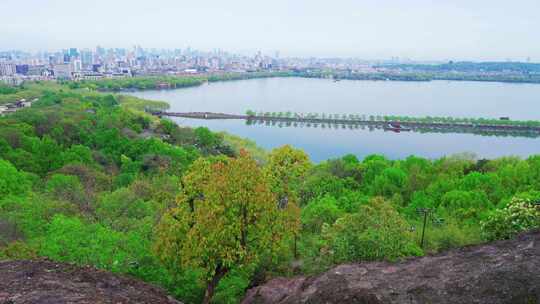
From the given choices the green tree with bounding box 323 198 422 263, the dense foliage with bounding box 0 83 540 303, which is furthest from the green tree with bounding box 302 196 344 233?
the green tree with bounding box 323 198 422 263

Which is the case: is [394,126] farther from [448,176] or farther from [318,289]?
[318,289]

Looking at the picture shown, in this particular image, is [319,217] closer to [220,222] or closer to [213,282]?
[213,282]

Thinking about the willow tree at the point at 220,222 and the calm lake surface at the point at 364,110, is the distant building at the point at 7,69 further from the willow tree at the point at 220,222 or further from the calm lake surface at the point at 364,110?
the willow tree at the point at 220,222

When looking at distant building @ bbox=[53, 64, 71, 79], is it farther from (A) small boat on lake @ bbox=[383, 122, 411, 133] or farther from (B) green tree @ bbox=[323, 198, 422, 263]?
(B) green tree @ bbox=[323, 198, 422, 263]

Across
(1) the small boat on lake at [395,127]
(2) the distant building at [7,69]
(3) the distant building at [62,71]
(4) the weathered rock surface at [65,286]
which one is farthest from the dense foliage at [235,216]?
(2) the distant building at [7,69]

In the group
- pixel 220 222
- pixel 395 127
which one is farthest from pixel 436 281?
pixel 395 127

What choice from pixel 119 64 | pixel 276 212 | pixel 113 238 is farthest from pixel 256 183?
pixel 119 64
